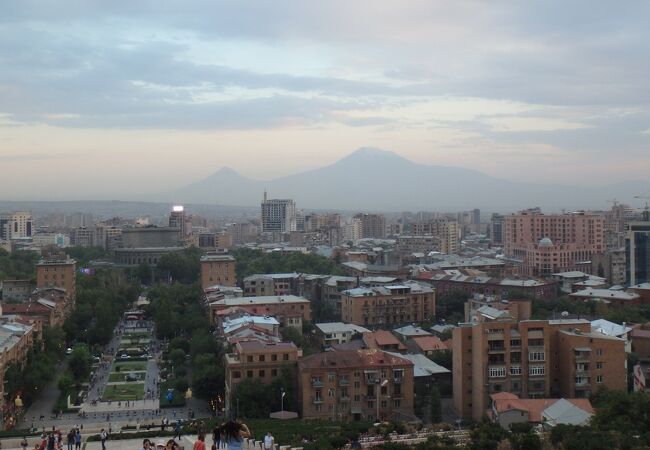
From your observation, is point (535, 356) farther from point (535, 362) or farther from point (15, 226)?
point (15, 226)

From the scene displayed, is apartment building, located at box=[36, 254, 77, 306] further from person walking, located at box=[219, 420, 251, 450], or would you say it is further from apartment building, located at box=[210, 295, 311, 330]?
person walking, located at box=[219, 420, 251, 450]

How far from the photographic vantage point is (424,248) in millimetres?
75812

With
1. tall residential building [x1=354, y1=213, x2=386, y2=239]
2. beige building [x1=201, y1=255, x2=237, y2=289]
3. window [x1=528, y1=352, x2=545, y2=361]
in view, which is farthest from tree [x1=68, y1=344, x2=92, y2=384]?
tall residential building [x1=354, y1=213, x2=386, y2=239]

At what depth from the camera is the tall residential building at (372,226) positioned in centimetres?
10581

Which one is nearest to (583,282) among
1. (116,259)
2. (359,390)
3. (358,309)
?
(358,309)

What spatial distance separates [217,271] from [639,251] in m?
24.9

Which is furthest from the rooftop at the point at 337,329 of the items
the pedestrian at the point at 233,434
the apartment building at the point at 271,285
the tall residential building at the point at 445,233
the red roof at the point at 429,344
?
the tall residential building at the point at 445,233

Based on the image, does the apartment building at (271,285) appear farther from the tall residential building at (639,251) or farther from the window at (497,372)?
the window at (497,372)

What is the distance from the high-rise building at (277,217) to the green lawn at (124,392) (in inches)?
3566

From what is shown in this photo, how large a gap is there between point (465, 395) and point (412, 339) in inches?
295

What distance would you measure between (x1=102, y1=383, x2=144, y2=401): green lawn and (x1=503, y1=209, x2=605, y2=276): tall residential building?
114 feet

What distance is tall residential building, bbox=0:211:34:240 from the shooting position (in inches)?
3829

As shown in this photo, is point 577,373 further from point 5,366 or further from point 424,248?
point 424,248

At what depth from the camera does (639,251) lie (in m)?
46.6
